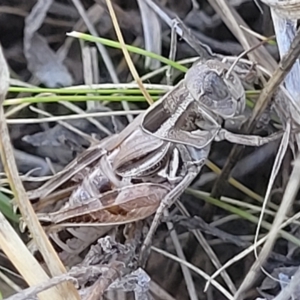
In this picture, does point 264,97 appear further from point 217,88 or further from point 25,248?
point 25,248

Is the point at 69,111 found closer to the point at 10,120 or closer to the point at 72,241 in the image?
the point at 10,120

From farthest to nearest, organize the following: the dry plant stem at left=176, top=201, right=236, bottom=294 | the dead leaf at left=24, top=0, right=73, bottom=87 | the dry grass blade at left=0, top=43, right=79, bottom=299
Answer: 1. the dead leaf at left=24, top=0, right=73, bottom=87
2. the dry plant stem at left=176, top=201, right=236, bottom=294
3. the dry grass blade at left=0, top=43, right=79, bottom=299

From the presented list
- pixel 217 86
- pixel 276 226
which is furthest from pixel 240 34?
pixel 276 226

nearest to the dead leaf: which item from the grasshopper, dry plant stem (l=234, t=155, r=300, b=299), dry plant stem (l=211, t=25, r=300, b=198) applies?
the grasshopper

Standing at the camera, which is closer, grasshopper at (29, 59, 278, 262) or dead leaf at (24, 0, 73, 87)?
grasshopper at (29, 59, 278, 262)

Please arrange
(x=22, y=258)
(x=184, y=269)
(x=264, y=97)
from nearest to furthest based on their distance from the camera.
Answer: (x=22, y=258)
(x=264, y=97)
(x=184, y=269)

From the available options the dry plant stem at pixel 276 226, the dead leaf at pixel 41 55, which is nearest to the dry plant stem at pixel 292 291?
the dry plant stem at pixel 276 226

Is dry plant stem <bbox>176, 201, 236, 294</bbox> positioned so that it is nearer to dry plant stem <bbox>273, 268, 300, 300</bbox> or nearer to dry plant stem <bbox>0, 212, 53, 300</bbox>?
dry plant stem <bbox>273, 268, 300, 300</bbox>
